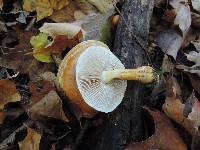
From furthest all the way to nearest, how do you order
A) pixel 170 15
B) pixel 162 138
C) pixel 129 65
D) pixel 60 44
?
pixel 170 15 < pixel 60 44 < pixel 129 65 < pixel 162 138

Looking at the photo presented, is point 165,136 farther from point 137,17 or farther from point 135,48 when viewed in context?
point 137,17

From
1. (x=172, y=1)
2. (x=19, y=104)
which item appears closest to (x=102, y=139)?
(x=19, y=104)

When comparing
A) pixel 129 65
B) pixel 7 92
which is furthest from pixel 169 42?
pixel 7 92

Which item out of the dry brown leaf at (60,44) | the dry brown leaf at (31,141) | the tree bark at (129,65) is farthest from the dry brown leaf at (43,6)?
the dry brown leaf at (31,141)

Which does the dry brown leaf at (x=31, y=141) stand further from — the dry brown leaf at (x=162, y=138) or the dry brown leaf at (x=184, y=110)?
the dry brown leaf at (x=184, y=110)

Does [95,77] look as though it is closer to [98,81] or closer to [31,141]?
[98,81]
